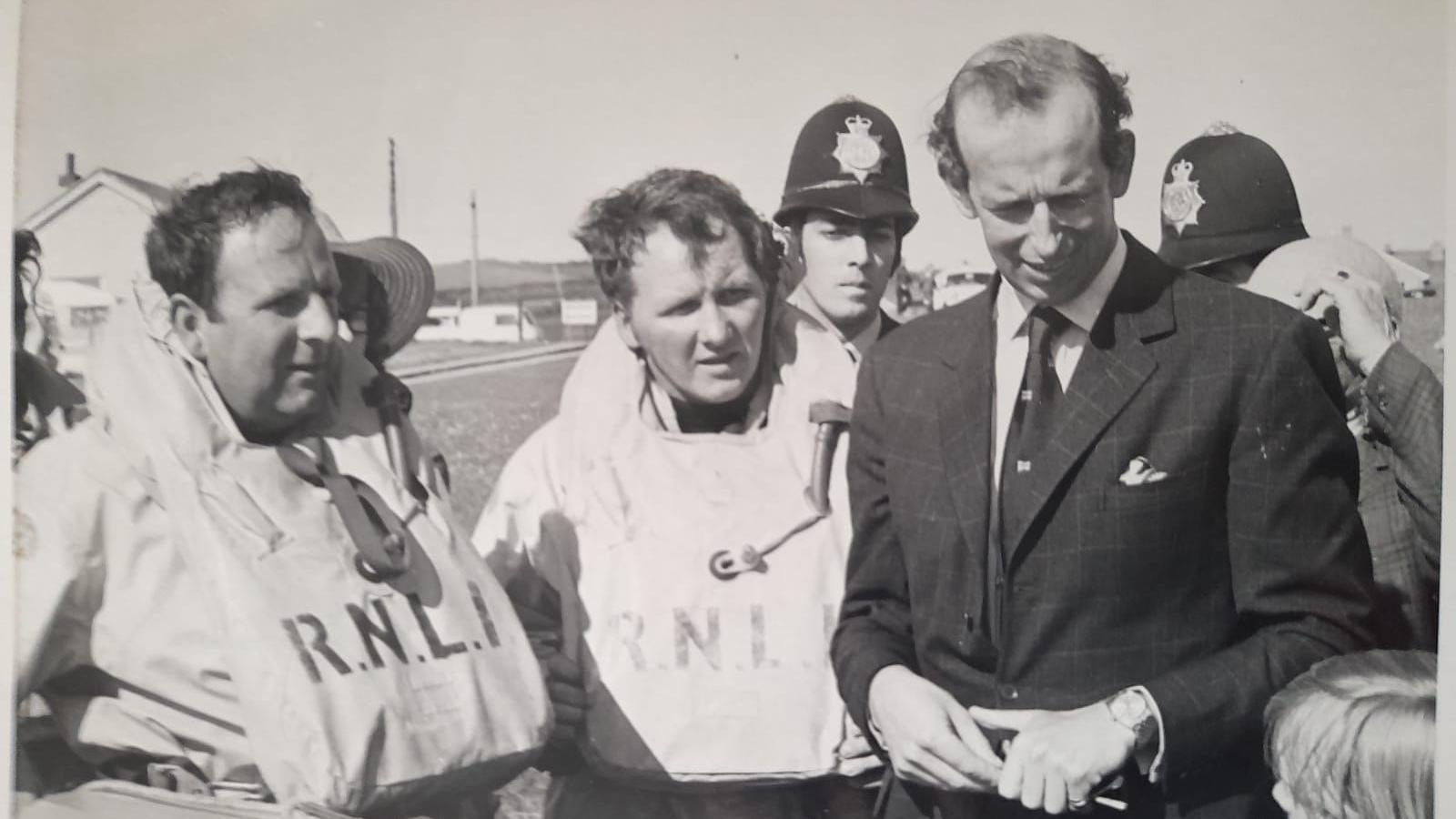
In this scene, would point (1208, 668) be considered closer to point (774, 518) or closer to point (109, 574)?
point (774, 518)

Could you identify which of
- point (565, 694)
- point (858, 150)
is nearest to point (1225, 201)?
point (858, 150)

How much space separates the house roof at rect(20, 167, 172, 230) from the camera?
327 cm

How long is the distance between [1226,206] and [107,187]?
2.45 m

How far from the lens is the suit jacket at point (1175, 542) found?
2.94 m

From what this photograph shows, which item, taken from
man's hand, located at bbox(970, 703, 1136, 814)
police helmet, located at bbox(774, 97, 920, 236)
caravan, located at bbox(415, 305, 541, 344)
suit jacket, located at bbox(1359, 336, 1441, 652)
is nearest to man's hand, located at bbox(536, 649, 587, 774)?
caravan, located at bbox(415, 305, 541, 344)

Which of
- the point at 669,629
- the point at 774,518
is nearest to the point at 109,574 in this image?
the point at 669,629

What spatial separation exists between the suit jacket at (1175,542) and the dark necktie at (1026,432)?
2cm

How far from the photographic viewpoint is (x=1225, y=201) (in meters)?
3.17

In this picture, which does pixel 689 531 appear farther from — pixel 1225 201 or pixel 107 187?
pixel 107 187

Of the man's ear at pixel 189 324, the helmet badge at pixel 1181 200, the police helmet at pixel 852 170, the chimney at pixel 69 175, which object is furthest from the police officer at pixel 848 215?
the chimney at pixel 69 175

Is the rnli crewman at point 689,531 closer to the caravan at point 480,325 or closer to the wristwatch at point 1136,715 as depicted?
the caravan at point 480,325

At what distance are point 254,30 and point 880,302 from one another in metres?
1.54

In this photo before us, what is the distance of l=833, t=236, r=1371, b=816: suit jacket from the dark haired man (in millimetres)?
883

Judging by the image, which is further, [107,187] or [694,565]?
[107,187]
